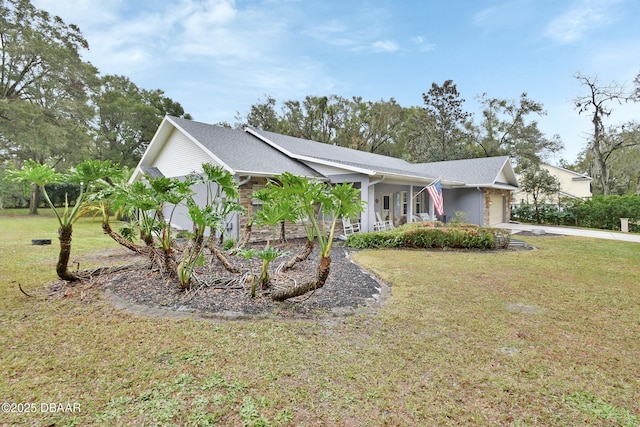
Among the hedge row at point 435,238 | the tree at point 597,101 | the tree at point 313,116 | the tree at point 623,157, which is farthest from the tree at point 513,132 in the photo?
the hedge row at point 435,238

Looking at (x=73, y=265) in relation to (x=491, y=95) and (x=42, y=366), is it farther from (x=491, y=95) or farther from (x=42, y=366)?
(x=491, y=95)

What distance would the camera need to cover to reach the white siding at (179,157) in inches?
484

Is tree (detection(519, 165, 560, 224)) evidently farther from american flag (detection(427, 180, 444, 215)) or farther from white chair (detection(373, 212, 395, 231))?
white chair (detection(373, 212, 395, 231))

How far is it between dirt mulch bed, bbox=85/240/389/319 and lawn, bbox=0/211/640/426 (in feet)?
1.10

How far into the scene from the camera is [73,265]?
7449 mm

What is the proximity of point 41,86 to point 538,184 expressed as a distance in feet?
112

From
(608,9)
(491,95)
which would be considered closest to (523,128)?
(491,95)

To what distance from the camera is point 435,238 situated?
10453 millimetres

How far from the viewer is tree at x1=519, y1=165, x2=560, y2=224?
65.8ft

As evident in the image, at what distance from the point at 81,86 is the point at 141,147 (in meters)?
5.90

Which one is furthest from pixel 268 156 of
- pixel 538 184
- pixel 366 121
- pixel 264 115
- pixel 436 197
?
pixel 366 121

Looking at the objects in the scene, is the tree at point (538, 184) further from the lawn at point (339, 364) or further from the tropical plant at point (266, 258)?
the tropical plant at point (266, 258)

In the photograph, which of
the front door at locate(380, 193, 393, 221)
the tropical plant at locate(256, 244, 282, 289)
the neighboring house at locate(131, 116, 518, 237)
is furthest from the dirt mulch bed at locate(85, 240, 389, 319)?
the front door at locate(380, 193, 393, 221)

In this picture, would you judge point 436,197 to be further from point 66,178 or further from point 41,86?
point 41,86
